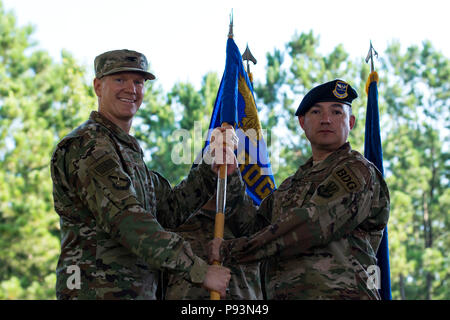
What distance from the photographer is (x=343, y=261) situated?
147 inches

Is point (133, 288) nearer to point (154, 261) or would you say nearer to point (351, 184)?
point (154, 261)

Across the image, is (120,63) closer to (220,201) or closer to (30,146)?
(220,201)

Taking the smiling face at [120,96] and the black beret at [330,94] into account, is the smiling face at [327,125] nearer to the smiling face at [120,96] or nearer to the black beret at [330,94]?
the black beret at [330,94]

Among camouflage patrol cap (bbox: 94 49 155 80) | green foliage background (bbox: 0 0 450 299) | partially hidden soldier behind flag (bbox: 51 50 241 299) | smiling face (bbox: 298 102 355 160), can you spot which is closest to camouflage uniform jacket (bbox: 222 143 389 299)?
smiling face (bbox: 298 102 355 160)

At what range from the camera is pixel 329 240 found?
12.2ft

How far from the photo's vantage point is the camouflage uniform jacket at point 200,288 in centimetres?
415

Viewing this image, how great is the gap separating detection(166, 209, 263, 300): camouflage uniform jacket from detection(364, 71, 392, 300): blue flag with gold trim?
1.24m

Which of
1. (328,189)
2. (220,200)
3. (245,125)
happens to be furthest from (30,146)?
(328,189)

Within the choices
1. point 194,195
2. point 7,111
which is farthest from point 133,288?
point 7,111

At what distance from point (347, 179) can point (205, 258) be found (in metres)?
1.14

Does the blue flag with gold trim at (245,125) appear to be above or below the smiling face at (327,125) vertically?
above

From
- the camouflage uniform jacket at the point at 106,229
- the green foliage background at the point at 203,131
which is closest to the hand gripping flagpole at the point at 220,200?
the camouflage uniform jacket at the point at 106,229

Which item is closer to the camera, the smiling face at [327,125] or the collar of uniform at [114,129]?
the collar of uniform at [114,129]
